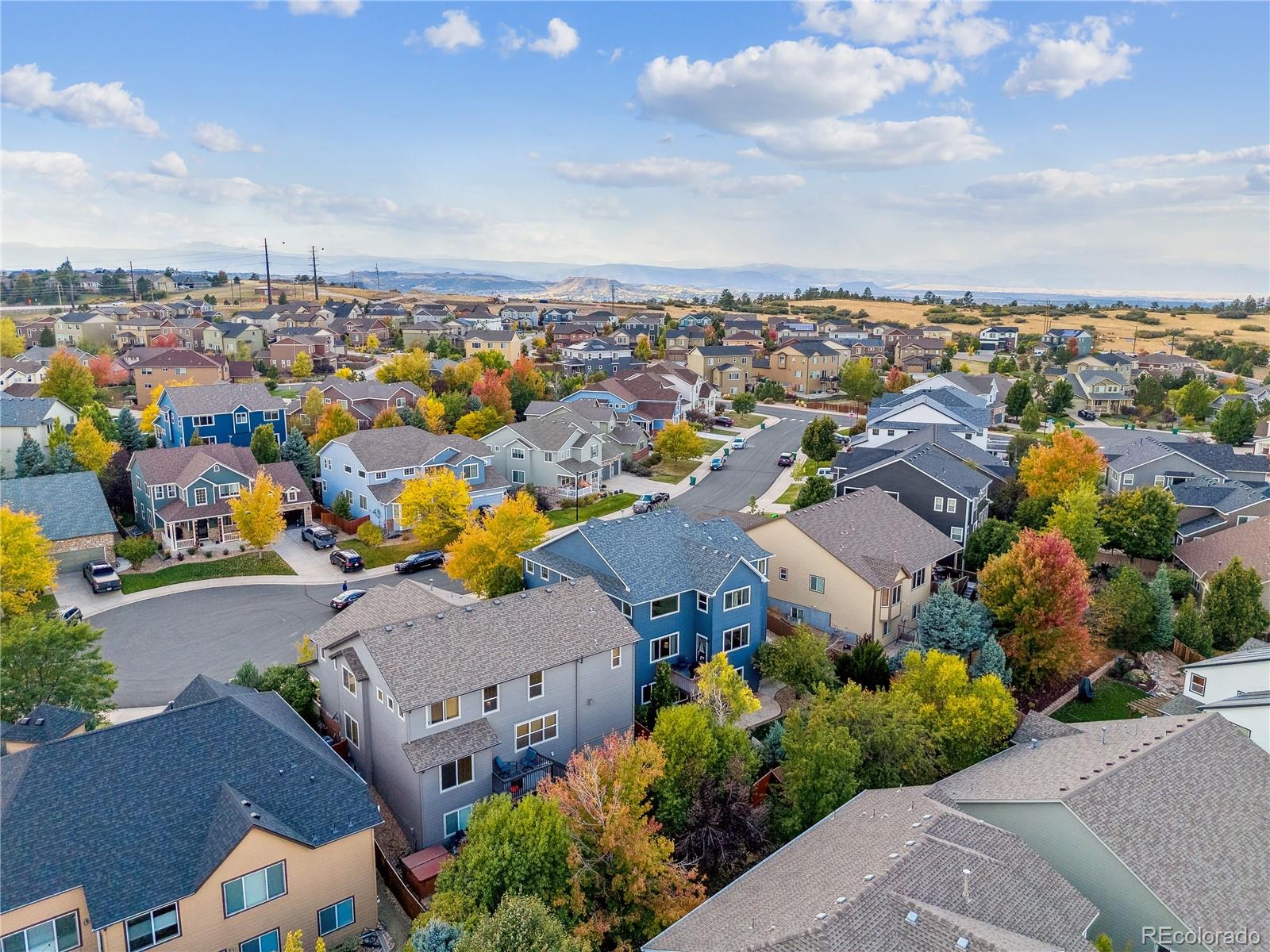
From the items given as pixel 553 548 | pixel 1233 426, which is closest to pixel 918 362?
pixel 1233 426

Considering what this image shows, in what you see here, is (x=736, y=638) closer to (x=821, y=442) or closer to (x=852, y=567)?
(x=852, y=567)

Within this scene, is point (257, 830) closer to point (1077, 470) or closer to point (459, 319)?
point (1077, 470)

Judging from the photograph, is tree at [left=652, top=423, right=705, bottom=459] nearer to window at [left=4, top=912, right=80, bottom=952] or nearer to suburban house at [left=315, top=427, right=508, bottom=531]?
suburban house at [left=315, top=427, right=508, bottom=531]

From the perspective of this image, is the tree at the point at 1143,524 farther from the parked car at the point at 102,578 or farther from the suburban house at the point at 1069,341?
the suburban house at the point at 1069,341

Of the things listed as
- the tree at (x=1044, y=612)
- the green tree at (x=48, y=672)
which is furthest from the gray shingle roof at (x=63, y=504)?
the tree at (x=1044, y=612)

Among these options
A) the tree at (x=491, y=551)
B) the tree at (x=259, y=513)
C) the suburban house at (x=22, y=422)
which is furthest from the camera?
the suburban house at (x=22, y=422)

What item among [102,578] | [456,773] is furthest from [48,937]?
[102,578]
